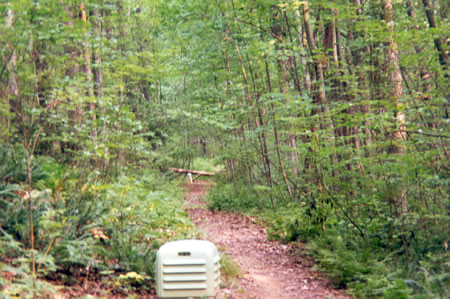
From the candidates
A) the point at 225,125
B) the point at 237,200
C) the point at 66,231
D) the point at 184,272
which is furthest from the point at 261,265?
the point at 237,200

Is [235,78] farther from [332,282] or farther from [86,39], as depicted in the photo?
[332,282]

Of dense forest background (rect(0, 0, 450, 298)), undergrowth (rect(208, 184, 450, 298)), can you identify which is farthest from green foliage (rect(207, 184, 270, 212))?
undergrowth (rect(208, 184, 450, 298))

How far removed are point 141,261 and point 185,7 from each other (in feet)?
30.0

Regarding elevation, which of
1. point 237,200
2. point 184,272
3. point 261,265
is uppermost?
point 184,272

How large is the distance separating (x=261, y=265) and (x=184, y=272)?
401 centimetres

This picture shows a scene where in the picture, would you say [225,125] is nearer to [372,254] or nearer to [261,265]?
[261,265]

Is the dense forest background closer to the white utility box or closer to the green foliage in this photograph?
the green foliage

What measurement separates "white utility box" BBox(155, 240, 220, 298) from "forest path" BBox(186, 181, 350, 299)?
100cm

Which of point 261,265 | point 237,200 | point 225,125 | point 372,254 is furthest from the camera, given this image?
point 237,200

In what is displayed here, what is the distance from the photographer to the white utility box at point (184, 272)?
464 centimetres

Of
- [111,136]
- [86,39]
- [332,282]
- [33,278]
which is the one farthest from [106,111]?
[332,282]

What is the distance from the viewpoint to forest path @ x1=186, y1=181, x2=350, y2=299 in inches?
261

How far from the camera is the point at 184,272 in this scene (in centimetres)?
465

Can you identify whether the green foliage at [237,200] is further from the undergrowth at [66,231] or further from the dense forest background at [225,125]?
the undergrowth at [66,231]
